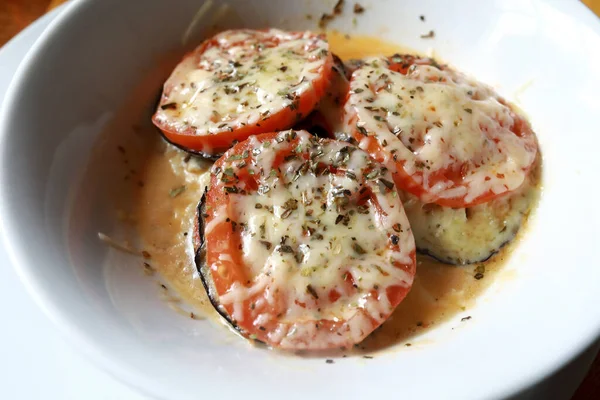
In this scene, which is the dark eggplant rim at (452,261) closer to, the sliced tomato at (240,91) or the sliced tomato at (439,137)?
the sliced tomato at (439,137)

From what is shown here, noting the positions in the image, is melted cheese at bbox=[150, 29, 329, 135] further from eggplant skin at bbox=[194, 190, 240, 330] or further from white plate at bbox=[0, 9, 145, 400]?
white plate at bbox=[0, 9, 145, 400]

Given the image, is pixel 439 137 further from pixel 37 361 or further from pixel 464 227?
pixel 37 361

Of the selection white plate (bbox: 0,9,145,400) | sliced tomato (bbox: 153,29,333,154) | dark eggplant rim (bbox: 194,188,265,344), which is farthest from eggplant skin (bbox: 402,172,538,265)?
white plate (bbox: 0,9,145,400)

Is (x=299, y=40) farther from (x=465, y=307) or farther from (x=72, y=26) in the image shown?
(x=465, y=307)

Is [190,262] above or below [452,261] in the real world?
below

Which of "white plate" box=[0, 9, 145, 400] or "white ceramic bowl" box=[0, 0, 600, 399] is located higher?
"white ceramic bowl" box=[0, 0, 600, 399]

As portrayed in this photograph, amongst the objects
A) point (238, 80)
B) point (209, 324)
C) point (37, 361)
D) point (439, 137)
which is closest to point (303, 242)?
point (209, 324)
